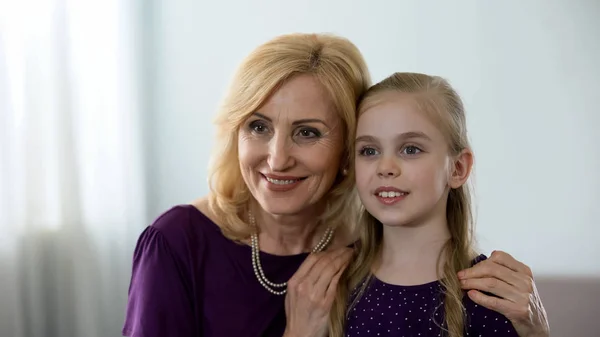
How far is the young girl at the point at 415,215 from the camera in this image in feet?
4.67

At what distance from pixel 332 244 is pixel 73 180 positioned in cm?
111

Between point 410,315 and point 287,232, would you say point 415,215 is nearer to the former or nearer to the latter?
point 410,315

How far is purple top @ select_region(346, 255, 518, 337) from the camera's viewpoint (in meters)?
1.39

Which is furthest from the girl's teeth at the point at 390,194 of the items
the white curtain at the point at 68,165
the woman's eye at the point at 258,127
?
the white curtain at the point at 68,165

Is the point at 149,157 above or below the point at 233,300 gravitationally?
above

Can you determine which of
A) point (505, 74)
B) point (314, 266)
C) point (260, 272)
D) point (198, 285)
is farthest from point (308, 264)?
point (505, 74)

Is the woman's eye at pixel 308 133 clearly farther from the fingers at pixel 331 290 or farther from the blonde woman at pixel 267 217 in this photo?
the fingers at pixel 331 290

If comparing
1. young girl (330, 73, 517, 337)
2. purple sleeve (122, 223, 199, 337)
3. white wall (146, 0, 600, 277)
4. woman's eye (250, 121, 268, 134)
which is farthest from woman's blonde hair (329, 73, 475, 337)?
white wall (146, 0, 600, 277)

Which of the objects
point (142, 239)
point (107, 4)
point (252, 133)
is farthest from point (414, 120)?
point (107, 4)

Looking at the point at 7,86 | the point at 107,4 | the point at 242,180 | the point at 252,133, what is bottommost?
the point at 242,180

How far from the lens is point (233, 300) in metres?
1.73

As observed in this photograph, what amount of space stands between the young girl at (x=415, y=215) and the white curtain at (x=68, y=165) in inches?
47.8

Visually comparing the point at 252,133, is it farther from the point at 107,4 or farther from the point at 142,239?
the point at 107,4

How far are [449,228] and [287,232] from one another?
43cm
